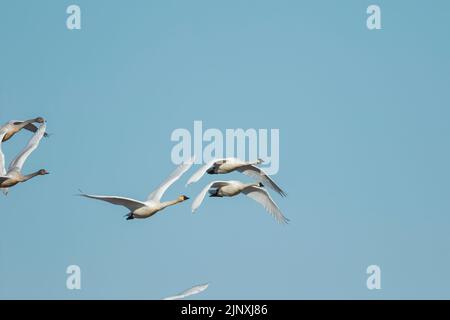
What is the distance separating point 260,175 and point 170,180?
4.57 m

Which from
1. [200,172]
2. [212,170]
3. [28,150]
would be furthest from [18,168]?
[200,172]

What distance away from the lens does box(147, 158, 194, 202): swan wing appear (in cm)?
3950

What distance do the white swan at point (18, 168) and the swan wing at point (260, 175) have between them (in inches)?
235

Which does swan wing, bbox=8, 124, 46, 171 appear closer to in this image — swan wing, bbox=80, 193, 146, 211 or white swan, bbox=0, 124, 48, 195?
white swan, bbox=0, 124, 48, 195

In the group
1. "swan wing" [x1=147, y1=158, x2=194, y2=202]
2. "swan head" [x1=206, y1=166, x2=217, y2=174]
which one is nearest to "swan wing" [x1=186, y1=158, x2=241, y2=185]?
"swan wing" [x1=147, y1=158, x2=194, y2=202]

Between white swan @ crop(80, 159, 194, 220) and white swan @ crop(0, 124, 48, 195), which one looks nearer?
→ white swan @ crop(80, 159, 194, 220)

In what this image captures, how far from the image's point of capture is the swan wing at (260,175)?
144 ft

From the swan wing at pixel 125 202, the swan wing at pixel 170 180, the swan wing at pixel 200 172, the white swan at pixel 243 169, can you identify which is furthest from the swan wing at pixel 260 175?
the swan wing at pixel 125 202

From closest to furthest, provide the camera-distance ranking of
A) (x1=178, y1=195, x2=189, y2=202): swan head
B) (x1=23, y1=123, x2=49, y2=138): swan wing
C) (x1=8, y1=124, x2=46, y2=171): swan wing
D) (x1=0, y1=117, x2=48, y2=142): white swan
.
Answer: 1. (x1=178, y1=195, x2=189, y2=202): swan head
2. (x1=8, y1=124, x2=46, y2=171): swan wing
3. (x1=0, y1=117, x2=48, y2=142): white swan
4. (x1=23, y1=123, x2=49, y2=138): swan wing

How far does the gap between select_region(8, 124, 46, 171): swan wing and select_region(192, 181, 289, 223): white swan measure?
5311 millimetres

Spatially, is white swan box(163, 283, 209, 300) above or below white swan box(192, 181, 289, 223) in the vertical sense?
below

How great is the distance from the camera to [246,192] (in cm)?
4362
